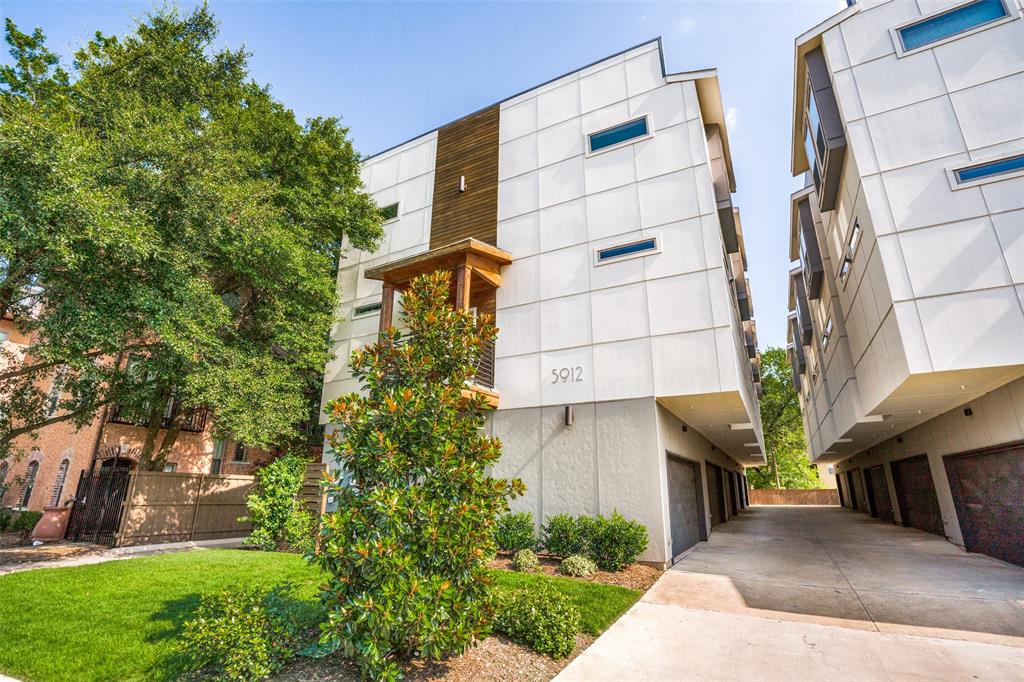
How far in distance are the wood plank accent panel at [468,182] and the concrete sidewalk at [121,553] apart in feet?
37.3

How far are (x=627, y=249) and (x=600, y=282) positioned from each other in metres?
1.11

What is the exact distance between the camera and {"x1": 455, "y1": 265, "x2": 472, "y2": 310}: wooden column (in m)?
12.0

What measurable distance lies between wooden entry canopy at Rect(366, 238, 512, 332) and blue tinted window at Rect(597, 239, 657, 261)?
2.87 m

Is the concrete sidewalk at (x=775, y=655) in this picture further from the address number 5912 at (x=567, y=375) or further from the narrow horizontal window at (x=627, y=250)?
the narrow horizontal window at (x=627, y=250)

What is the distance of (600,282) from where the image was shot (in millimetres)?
11766

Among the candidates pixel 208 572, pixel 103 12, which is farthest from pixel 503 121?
pixel 208 572

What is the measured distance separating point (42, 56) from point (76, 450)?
43.7 feet

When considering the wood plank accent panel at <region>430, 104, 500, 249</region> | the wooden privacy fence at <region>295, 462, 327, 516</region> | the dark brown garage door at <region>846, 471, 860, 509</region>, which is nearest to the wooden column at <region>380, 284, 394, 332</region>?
the wood plank accent panel at <region>430, 104, 500, 249</region>

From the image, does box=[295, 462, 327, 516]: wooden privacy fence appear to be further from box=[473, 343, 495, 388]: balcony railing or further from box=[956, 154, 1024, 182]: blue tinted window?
box=[956, 154, 1024, 182]: blue tinted window

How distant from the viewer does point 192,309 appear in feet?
37.6

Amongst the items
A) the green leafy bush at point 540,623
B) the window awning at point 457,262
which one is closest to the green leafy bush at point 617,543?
the green leafy bush at point 540,623

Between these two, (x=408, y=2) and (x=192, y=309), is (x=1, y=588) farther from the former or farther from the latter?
(x=408, y=2)

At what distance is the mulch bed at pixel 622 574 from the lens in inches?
324

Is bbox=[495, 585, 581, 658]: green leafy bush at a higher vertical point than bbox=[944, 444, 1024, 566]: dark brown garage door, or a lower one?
lower
